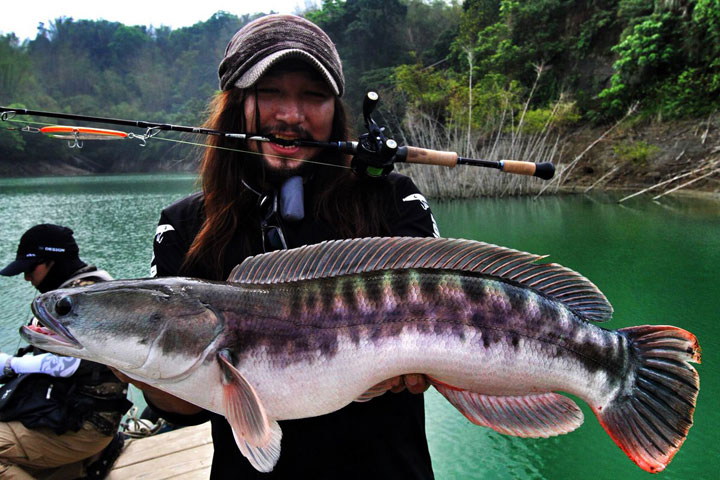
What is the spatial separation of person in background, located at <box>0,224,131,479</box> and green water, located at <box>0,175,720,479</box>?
2.79 m

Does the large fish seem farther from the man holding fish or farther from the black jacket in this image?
the black jacket

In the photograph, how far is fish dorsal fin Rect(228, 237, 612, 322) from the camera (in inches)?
62.3

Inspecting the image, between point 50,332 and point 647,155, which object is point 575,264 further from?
point 647,155

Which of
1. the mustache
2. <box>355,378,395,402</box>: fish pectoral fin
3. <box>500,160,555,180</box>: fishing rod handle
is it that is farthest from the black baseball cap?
<box>500,160,555,180</box>: fishing rod handle

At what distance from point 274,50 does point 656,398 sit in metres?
1.96

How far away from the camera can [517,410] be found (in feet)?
5.27

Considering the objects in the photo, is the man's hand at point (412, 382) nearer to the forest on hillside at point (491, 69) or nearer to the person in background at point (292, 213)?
the person in background at point (292, 213)

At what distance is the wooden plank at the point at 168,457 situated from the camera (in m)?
3.38

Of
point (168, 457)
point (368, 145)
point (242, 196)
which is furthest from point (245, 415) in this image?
point (168, 457)

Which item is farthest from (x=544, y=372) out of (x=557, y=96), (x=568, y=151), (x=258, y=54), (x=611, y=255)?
(x=557, y=96)

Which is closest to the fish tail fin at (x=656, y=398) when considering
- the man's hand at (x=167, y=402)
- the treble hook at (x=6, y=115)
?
the man's hand at (x=167, y=402)

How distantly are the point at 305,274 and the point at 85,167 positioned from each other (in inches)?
2467

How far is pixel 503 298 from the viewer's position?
1.55 metres

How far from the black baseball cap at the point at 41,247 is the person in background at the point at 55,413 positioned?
0.39m
